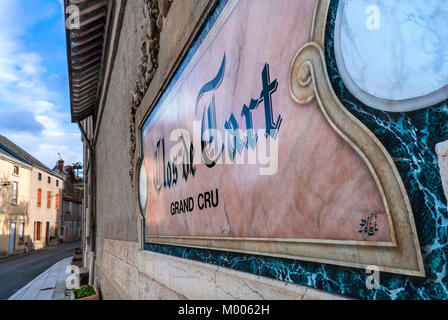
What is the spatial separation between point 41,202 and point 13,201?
443 centimetres

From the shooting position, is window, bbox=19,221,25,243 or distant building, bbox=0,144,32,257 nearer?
distant building, bbox=0,144,32,257

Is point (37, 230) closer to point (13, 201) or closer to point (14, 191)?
point (13, 201)

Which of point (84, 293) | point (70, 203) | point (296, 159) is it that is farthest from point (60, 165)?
point (296, 159)

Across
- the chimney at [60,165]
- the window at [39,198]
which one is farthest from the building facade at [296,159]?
the chimney at [60,165]

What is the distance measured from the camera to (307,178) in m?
1.09

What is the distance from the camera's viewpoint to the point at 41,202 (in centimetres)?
2797

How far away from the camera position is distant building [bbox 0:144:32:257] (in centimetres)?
2180

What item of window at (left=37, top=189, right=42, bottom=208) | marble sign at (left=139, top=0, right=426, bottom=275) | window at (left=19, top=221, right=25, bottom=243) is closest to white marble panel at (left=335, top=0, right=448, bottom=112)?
marble sign at (left=139, top=0, right=426, bottom=275)

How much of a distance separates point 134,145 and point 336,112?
356cm

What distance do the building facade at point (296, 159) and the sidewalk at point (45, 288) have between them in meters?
8.94

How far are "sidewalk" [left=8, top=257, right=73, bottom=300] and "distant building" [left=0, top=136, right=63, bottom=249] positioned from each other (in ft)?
48.6

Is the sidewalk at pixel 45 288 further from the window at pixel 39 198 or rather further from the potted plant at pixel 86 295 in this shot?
the window at pixel 39 198

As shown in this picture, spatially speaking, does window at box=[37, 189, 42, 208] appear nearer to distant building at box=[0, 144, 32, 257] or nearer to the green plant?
distant building at box=[0, 144, 32, 257]
